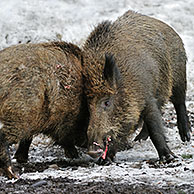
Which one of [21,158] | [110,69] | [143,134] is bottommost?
[21,158]

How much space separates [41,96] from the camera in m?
6.43

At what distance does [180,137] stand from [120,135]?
2693 mm

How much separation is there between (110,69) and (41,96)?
1292 mm

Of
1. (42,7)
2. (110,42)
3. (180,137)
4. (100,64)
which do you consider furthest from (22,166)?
(42,7)

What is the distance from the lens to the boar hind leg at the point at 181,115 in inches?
371

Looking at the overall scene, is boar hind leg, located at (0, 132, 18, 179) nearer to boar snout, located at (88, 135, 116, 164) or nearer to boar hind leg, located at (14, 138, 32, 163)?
boar snout, located at (88, 135, 116, 164)

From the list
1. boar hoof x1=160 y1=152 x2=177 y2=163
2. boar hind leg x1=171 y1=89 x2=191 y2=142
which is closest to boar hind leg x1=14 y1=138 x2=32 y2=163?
boar hoof x1=160 y1=152 x2=177 y2=163

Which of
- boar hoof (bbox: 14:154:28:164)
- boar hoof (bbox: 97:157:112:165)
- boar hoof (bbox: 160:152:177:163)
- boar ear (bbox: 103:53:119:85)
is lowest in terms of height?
boar hoof (bbox: 14:154:28:164)

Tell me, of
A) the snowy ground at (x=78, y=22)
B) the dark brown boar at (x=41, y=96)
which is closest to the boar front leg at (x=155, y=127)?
the snowy ground at (x=78, y=22)

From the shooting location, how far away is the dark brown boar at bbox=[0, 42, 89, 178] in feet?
20.2

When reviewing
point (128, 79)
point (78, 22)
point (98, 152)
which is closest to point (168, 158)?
point (98, 152)

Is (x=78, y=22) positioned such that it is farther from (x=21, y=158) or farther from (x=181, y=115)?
(x=21, y=158)

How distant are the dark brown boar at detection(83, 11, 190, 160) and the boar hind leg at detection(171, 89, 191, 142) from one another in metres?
0.61

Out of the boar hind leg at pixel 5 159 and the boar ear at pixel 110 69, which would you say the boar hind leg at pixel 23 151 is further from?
the boar ear at pixel 110 69
